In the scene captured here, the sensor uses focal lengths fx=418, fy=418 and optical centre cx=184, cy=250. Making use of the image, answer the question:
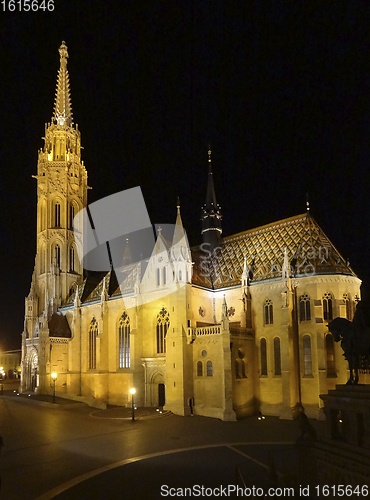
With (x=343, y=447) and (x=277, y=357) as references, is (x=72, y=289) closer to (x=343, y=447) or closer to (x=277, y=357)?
(x=277, y=357)

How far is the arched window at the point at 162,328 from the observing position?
Result: 138 feet

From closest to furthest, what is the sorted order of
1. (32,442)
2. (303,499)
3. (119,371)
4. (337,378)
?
(303,499)
(32,442)
(337,378)
(119,371)

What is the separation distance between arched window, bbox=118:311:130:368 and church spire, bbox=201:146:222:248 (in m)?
13.0

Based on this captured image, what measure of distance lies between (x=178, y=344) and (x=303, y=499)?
2383cm

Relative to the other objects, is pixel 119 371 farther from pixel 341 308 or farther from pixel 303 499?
pixel 303 499

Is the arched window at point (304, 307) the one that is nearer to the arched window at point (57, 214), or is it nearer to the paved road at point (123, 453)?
the paved road at point (123, 453)

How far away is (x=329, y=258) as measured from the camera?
3788 cm

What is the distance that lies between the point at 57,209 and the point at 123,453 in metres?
44.2

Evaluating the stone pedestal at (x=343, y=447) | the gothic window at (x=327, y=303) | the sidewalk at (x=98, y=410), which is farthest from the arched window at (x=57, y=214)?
the stone pedestal at (x=343, y=447)

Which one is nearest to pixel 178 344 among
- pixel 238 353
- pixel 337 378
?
pixel 238 353

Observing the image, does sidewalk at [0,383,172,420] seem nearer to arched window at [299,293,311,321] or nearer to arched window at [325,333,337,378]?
arched window at [325,333,337,378]
